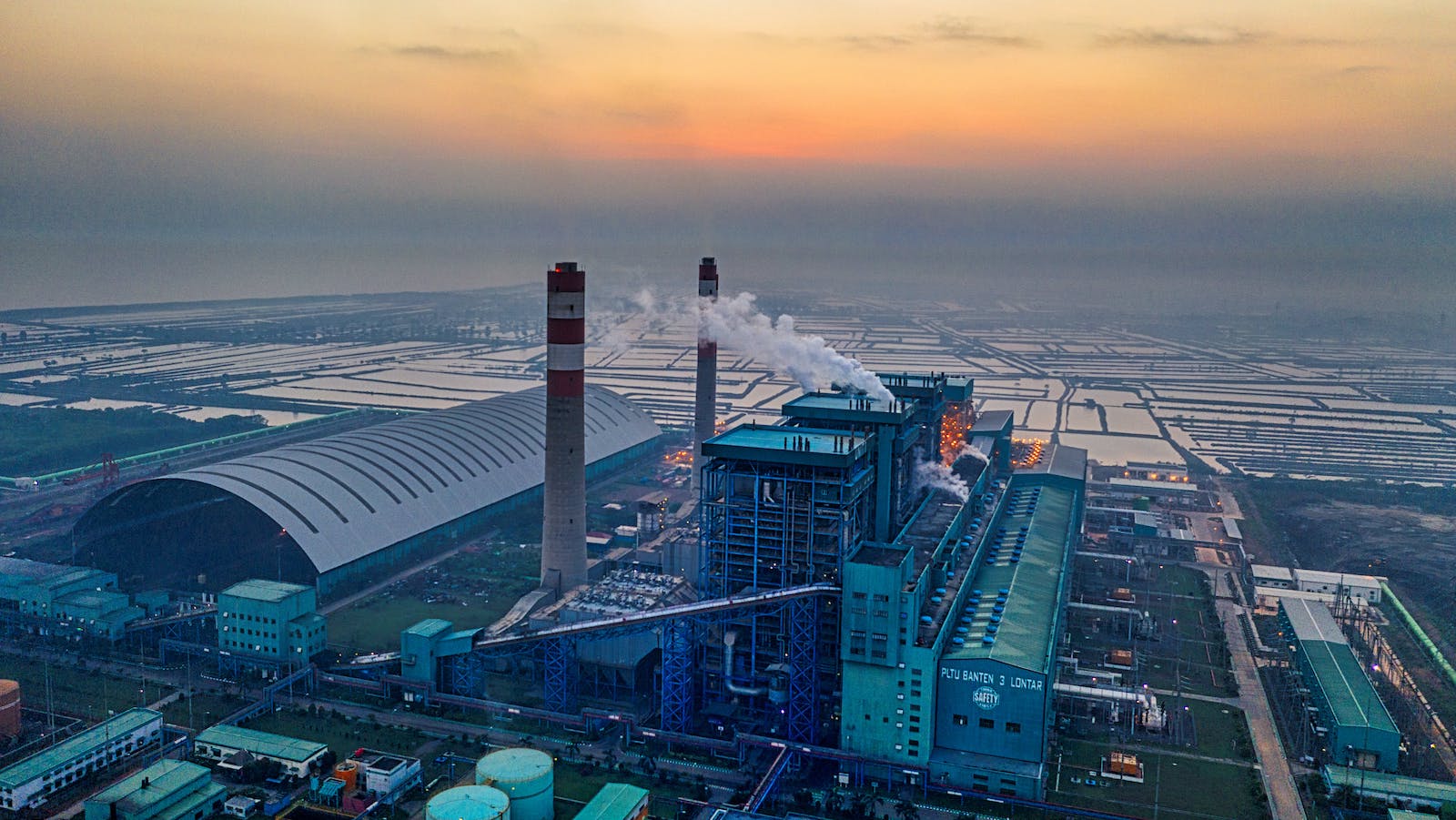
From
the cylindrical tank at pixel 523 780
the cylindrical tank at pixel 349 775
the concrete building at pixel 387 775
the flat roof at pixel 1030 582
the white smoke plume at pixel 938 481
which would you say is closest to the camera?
the cylindrical tank at pixel 523 780

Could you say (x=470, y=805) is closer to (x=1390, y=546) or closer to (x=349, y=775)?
(x=349, y=775)

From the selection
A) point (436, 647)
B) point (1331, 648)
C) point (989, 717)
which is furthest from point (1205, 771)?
point (436, 647)

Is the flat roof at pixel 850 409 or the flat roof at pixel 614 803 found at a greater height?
the flat roof at pixel 850 409

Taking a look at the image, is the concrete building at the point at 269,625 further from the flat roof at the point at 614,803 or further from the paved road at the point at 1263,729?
the paved road at the point at 1263,729

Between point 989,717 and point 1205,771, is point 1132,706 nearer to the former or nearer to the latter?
point 1205,771

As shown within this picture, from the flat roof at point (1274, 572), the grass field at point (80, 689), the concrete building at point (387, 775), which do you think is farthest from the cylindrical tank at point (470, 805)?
the flat roof at point (1274, 572)

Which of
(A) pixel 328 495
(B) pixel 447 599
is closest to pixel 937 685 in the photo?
(B) pixel 447 599

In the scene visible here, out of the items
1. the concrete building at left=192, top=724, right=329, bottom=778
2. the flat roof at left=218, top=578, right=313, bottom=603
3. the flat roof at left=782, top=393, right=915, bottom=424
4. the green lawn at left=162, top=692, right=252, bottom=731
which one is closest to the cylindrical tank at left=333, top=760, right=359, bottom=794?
the concrete building at left=192, top=724, right=329, bottom=778

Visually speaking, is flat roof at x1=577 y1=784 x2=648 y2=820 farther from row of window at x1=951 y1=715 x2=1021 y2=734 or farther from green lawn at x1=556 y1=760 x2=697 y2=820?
row of window at x1=951 y1=715 x2=1021 y2=734
